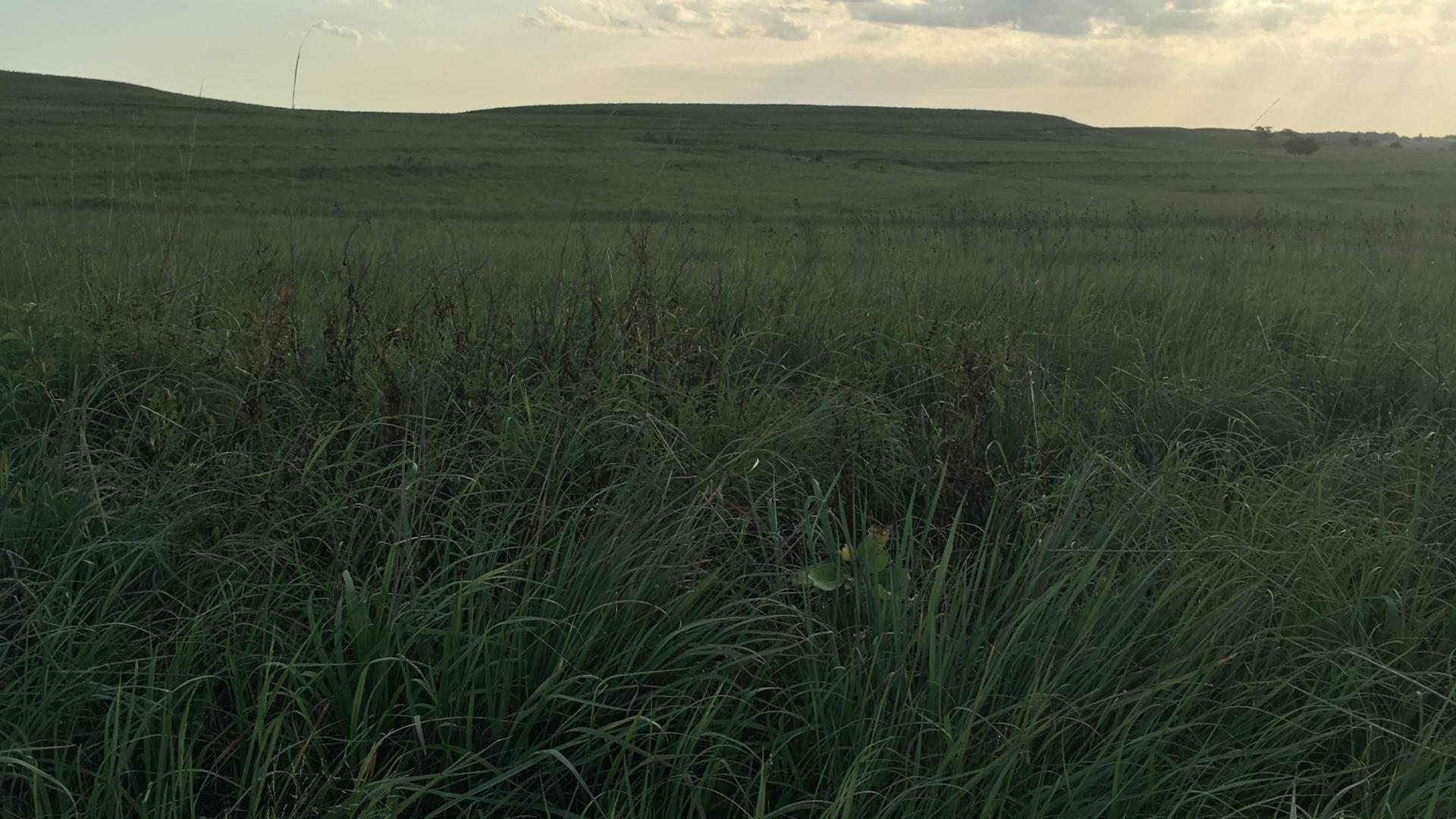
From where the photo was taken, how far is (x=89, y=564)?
2189 millimetres

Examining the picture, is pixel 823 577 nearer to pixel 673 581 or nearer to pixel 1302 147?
pixel 673 581

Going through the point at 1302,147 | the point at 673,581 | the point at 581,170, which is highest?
the point at 1302,147

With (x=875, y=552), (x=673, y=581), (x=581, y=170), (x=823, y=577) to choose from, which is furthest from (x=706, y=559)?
(x=581, y=170)

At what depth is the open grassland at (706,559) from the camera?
5.87 ft

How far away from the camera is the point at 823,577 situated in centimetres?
220

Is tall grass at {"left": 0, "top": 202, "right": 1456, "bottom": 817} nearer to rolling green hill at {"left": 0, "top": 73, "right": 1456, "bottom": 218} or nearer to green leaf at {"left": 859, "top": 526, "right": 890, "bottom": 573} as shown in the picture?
green leaf at {"left": 859, "top": 526, "right": 890, "bottom": 573}

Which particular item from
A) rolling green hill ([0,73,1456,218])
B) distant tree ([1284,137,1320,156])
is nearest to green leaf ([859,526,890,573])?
rolling green hill ([0,73,1456,218])

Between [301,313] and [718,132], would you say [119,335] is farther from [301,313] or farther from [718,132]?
[718,132]

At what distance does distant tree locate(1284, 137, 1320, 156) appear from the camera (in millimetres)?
50062

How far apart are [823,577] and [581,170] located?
25645 millimetres

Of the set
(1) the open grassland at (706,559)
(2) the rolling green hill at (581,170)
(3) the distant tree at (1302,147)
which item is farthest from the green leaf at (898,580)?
(3) the distant tree at (1302,147)

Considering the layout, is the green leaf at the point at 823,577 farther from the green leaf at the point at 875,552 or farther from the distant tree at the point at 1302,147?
the distant tree at the point at 1302,147

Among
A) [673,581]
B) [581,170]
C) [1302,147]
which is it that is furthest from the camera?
[1302,147]

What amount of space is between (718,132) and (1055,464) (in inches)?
2096
